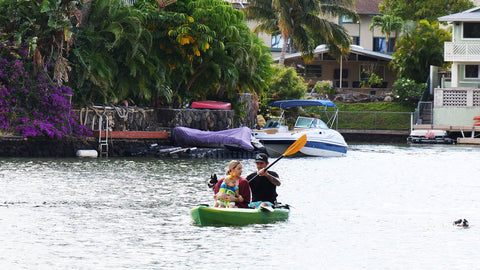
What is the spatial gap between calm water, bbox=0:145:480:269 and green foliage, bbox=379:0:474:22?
1953 inches

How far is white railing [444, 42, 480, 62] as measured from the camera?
68250 mm

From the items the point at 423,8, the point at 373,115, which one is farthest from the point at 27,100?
the point at 423,8

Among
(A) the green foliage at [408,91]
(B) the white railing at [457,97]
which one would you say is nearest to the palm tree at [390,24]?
(A) the green foliage at [408,91]

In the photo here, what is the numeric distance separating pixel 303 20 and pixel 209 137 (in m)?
28.0

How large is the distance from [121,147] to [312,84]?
42.4 metres

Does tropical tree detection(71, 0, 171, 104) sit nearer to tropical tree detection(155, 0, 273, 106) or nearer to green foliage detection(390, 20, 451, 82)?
tropical tree detection(155, 0, 273, 106)

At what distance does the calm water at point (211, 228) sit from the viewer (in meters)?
16.8

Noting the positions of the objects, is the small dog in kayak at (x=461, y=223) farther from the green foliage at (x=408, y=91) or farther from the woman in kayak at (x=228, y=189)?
the green foliage at (x=408, y=91)

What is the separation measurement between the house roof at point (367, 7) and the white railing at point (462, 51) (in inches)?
886

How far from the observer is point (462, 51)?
68375 mm

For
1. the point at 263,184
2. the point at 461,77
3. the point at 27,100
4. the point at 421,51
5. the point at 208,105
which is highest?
the point at 421,51

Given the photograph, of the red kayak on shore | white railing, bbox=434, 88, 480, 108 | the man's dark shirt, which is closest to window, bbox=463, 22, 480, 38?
white railing, bbox=434, 88, 480, 108

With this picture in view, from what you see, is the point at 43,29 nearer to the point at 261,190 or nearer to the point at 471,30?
the point at 261,190

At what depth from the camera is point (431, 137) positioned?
6072 centimetres
